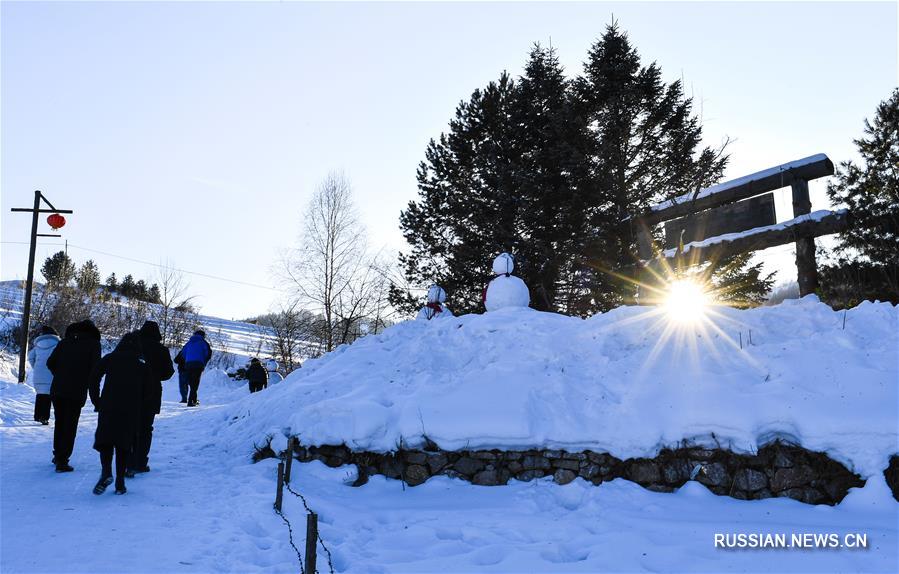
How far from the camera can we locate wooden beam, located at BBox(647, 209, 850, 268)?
8.23m

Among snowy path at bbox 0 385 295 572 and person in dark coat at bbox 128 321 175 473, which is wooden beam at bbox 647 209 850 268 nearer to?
snowy path at bbox 0 385 295 572

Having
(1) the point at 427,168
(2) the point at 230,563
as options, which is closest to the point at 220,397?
(1) the point at 427,168

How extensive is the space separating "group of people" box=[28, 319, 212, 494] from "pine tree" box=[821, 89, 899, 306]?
42.2 feet

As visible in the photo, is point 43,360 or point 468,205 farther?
point 468,205

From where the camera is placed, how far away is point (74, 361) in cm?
655

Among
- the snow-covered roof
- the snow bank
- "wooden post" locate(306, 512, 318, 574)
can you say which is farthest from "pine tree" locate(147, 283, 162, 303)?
"wooden post" locate(306, 512, 318, 574)

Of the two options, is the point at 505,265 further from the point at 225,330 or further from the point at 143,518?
the point at 225,330

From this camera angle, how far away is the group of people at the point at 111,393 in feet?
18.3

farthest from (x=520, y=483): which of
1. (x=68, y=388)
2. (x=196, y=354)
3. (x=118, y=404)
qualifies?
(x=196, y=354)

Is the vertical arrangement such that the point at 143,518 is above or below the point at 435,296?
below

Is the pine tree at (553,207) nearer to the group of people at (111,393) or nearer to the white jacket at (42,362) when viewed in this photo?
the group of people at (111,393)

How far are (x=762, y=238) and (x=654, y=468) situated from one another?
5.05m

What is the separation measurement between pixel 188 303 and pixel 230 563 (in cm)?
3628

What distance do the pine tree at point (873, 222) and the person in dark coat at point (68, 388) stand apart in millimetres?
13586
